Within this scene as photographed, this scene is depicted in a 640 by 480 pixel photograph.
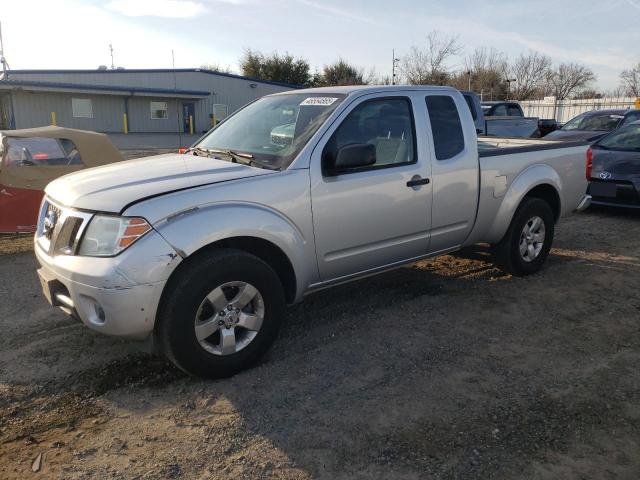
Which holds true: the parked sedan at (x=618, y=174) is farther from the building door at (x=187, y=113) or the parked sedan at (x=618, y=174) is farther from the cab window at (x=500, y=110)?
the building door at (x=187, y=113)

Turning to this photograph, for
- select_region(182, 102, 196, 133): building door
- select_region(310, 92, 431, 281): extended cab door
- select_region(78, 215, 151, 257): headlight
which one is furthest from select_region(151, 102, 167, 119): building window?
select_region(78, 215, 151, 257): headlight

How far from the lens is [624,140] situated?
9148 mm

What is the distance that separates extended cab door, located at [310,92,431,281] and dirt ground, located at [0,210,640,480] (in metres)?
0.64

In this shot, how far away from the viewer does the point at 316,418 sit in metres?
3.08

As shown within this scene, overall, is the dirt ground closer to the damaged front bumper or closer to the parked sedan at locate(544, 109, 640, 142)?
the damaged front bumper

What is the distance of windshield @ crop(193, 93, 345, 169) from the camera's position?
393cm

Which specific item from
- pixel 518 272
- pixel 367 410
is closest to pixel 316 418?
pixel 367 410

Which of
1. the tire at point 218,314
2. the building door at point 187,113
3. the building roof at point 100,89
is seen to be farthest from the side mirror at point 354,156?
the building door at point 187,113

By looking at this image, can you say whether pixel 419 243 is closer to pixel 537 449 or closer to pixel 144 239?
pixel 537 449

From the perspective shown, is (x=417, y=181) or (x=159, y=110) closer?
(x=417, y=181)

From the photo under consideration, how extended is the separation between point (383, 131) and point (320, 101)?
0.57m

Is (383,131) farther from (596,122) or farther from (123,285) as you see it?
(596,122)

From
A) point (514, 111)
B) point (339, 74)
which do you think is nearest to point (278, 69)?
point (339, 74)

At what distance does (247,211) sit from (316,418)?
1.36m
